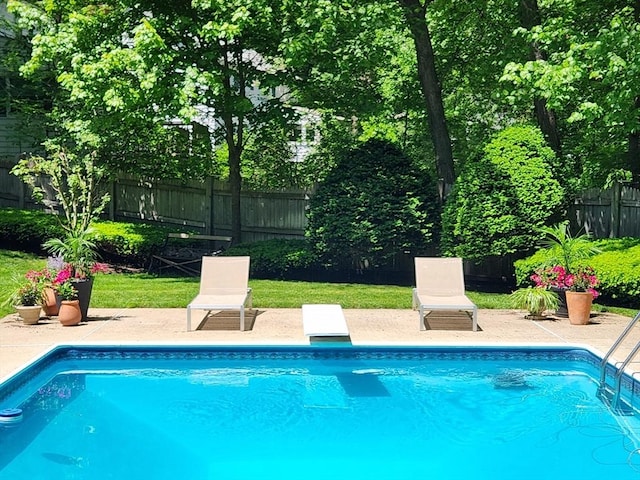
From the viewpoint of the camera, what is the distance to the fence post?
46.0 feet

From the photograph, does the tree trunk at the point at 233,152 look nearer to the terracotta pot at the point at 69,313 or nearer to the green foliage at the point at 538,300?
the terracotta pot at the point at 69,313

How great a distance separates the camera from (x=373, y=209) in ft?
45.8

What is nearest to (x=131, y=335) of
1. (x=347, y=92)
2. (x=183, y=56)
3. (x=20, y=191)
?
(x=183, y=56)

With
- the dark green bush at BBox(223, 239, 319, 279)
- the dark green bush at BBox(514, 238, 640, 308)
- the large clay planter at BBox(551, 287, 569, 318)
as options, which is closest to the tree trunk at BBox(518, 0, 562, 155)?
the dark green bush at BBox(514, 238, 640, 308)

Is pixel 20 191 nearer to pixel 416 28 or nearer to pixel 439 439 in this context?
pixel 416 28

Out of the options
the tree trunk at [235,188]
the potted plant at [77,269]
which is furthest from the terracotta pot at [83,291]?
the tree trunk at [235,188]

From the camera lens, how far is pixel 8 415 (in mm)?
6406

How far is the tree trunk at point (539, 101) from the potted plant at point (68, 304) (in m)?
9.63

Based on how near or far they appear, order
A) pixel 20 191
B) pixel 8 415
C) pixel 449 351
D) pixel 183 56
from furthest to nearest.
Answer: pixel 20 191 < pixel 183 56 < pixel 449 351 < pixel 8 415

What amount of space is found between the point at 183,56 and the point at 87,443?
9.13m

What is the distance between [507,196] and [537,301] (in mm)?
2809

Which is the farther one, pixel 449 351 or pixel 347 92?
pixel 347 92

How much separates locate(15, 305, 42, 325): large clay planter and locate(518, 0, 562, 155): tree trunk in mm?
10120

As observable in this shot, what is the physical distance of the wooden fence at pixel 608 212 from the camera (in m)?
13.9
